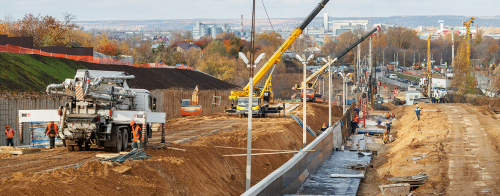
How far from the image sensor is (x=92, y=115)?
19641 mm

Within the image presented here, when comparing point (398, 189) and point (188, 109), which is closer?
point (398, 189)

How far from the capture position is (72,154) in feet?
63.6

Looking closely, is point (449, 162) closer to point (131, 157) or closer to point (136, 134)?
point (136, 134)

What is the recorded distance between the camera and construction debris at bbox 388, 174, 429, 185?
69.2 ft

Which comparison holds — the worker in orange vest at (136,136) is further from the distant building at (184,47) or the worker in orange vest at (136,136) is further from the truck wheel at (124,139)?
the distant building at (184,47)

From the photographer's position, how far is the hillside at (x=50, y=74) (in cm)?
3838

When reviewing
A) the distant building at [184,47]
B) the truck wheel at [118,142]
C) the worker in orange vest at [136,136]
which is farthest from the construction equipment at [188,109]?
the distant building at [184,47]

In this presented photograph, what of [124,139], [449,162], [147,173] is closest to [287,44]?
[449,162]

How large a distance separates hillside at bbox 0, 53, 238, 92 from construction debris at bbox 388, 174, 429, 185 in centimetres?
2662

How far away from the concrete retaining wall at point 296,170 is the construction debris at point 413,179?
425cm

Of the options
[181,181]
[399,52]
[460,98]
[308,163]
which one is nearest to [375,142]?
[308,163]

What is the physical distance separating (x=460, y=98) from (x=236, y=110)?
177 feet

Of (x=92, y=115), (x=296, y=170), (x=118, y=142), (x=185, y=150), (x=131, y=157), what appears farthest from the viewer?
(x=296, y=170)

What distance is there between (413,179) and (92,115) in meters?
13.3
